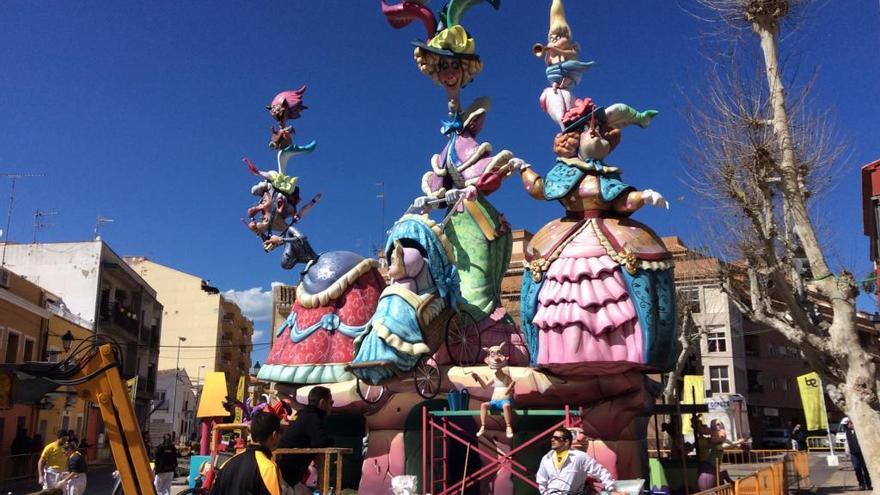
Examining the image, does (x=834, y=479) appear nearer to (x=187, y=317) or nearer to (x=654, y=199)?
(x=654, y=199)

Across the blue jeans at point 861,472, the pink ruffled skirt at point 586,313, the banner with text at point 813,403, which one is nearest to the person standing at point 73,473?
the pink ruffled skirt at point 586,313

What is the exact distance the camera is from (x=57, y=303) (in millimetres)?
25500

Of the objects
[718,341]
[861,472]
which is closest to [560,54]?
[861,472]

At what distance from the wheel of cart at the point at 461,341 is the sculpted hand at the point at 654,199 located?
3106 millimetres

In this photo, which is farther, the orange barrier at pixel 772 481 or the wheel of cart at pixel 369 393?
the wheel of cart at pixel 369 393

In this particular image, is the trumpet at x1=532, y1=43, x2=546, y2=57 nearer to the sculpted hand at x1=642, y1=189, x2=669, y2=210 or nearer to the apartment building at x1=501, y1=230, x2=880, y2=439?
the sculpted hand at x1=642, y1=189, x2=669, y2=210

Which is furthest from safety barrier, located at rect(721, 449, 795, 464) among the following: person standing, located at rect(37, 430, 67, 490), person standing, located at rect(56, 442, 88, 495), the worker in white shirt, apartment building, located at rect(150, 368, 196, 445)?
apartment building, located at rect(150, 368, 196, 445)

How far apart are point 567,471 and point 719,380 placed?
35.8 m

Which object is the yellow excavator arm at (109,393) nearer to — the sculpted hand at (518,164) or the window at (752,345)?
the sculpted hand at (518,164)

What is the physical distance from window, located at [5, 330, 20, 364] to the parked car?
3268 centimetres

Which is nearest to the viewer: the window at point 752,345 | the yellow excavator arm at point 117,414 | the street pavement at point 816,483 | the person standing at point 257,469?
the person standing at point 257,469

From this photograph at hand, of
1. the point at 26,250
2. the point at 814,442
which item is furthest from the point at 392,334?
the point at 814,442

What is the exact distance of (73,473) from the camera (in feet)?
37.3

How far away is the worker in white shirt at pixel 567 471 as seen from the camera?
584cm
